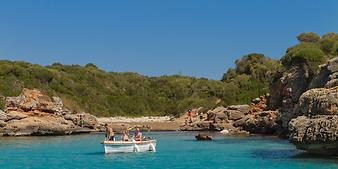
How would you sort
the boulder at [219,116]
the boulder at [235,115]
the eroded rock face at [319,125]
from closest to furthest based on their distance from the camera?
the eroded rock face at [319,125]
the boulder at [235,115]
the boulder at [219,116]

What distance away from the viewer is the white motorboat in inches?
1447

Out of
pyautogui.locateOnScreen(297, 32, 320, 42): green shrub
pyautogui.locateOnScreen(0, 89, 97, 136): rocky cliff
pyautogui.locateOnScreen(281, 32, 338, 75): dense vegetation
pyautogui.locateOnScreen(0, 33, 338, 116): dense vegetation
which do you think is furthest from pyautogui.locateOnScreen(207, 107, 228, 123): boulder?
pyautogui.locateOnScreen(297, 32, 320, 42): green shrub

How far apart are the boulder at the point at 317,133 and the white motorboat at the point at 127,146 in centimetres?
1191

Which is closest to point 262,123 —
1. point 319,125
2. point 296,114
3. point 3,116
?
point 296,114

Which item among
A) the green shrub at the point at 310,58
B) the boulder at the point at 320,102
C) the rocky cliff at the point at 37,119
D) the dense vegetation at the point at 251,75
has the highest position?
the dense vegetation at the point at 251,75

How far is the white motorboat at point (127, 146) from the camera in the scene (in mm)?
36750

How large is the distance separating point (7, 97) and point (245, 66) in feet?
188

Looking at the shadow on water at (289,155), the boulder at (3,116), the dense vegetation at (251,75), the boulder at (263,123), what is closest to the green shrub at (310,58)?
the boulder at (263,123)

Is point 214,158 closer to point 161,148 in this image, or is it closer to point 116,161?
point 116,161

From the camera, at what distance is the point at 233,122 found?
67562mm

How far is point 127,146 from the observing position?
124 ft

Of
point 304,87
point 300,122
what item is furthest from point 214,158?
point 304,87

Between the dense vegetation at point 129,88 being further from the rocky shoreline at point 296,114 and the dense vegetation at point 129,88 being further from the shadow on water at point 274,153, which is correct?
the shadow on water at point 274,153

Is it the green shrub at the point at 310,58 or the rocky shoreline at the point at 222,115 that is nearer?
the green shrub at the point at 310,58
